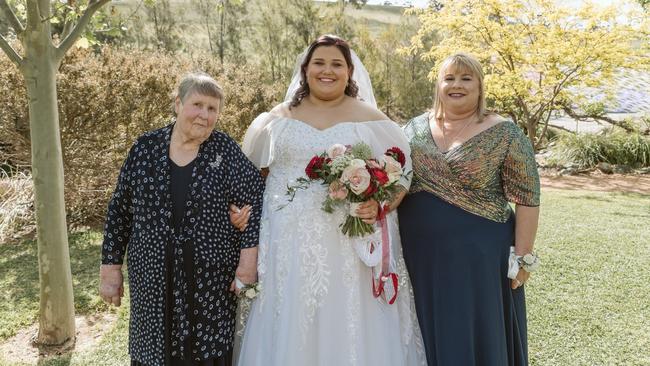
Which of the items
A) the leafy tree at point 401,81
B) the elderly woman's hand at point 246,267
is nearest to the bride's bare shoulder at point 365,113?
the elderly woman's hand at point 246,267

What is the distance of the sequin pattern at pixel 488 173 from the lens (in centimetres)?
300

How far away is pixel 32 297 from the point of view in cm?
558

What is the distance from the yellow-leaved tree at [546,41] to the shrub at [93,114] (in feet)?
24.3

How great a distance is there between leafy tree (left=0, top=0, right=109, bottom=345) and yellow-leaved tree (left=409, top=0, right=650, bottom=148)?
416 inches

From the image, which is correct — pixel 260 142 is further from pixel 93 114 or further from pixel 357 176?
pixel 93 114

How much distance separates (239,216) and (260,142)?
64 cm

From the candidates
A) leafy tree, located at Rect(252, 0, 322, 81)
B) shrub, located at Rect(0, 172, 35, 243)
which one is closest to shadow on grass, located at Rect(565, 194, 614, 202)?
shrub, located at Rect(0, 172, 35, 243)

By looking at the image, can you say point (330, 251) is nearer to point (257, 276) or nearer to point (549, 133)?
point (257, 276)

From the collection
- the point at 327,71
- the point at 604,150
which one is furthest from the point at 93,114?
the point at 604,150

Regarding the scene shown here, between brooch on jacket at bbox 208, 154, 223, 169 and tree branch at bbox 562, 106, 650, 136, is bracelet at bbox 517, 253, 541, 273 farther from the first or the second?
tree branch at bbox 562, 106, 650, 136

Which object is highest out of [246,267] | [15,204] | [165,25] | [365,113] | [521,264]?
[165,25]

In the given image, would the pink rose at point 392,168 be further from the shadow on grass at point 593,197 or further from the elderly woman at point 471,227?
the shadow on grass at point 593,197

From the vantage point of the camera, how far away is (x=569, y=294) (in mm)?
5641

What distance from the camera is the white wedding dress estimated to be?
9.58ft
